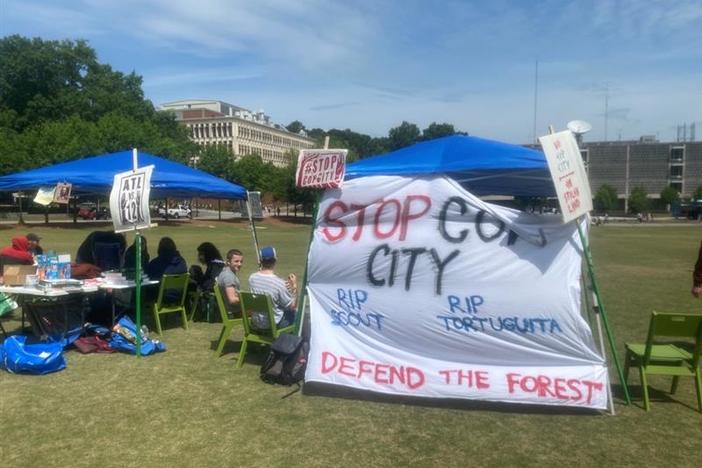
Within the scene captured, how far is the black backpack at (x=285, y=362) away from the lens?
590 centimetres

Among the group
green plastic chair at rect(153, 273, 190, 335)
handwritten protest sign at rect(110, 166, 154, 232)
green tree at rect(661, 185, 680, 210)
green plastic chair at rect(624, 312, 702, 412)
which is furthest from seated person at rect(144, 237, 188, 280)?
green tree at rect(661, 185, 680, 210)

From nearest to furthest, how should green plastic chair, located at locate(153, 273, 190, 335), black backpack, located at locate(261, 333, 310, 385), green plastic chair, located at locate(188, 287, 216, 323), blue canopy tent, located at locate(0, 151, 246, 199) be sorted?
black backpack, located at locate(261, 333, 310, 385) → green plastic chair, located at locate(153, 273, 190, 335) → blue canopy tent, located at locate(0, 151, 246, 199) → green plastic chair, located at locate(188, 287, 216, 323)

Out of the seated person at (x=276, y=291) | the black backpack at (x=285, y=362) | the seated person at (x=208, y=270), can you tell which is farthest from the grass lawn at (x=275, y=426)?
the seated person at (x=208, y=270)

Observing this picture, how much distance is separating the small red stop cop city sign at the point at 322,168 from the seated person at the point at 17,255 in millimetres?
4813

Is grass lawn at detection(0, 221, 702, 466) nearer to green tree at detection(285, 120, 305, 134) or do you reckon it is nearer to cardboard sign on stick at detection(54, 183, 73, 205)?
cardboard sign on stick at detection(54, 183, 73, 205)

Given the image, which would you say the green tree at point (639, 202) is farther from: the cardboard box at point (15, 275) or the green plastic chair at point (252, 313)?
the cardboard box at point (15, 275)

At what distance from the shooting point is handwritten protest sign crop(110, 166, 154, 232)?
6.75 meters

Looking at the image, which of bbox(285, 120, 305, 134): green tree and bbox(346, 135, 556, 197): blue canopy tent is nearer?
bbox(346, 135, 556, 197): blue canopy tent

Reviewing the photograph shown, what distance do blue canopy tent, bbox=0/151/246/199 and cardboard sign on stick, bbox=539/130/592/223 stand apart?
18.1 feet

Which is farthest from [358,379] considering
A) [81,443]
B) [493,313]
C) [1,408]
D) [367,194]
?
[1,408]

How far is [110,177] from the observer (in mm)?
8148

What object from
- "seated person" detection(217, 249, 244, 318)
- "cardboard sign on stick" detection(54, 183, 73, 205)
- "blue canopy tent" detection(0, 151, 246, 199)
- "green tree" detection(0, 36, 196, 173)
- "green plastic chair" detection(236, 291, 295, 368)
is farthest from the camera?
"green tree" detection(0, 36, 196, 173)

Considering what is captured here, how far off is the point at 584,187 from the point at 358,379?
2761 mm

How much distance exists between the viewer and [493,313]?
537 cm
